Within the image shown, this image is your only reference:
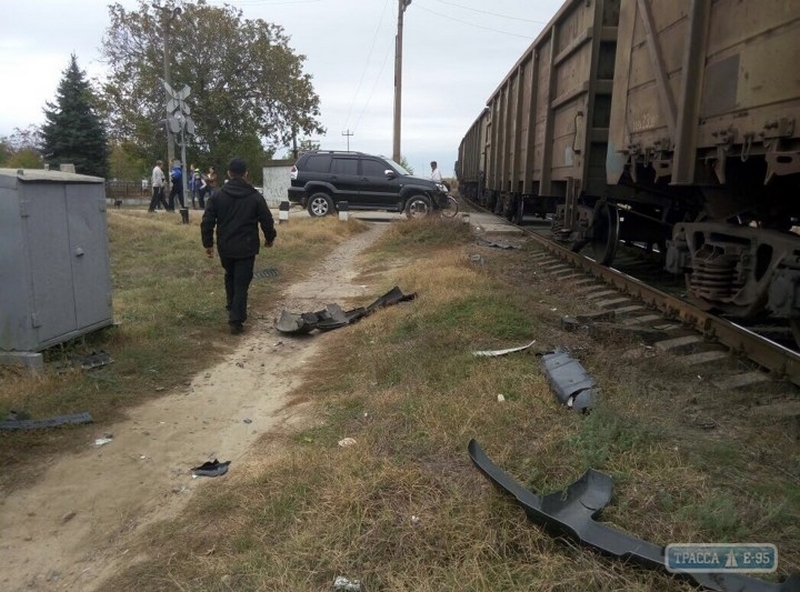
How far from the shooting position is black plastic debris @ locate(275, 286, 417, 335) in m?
6.99

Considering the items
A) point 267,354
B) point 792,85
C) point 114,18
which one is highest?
point 114,18

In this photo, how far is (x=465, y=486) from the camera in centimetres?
291

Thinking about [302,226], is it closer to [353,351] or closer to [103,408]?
[353,351]

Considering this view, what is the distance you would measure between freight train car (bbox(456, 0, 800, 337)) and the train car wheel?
0.7 inches

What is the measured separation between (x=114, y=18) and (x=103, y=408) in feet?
136

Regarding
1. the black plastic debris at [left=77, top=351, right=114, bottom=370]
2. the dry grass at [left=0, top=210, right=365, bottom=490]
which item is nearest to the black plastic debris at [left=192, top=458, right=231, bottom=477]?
the dry grass at [left=0, top=210, right=365, bottom=490]

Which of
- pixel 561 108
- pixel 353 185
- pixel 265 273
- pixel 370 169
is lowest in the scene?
pixel 265 273

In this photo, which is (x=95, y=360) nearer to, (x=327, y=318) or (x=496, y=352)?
(x=327, y=318)

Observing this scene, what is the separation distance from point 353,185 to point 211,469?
15.5 m

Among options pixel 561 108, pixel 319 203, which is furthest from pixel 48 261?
pixel 319 203

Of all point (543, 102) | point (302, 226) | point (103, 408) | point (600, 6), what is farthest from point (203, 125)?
point (103, 408)

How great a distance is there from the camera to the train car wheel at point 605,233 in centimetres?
850

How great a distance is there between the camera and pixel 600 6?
793cm

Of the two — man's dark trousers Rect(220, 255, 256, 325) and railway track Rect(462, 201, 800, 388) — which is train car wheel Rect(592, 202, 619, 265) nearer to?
railway track Rect(462, 201, 800, 388)
